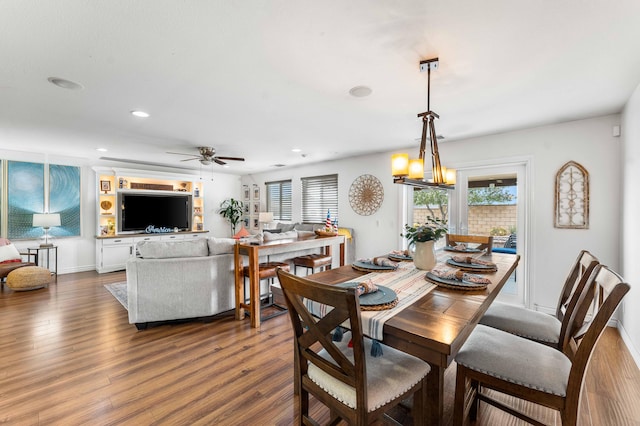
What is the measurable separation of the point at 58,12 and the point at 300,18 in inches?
53.7

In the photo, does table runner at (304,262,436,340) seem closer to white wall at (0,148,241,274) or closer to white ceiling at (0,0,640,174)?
white ceiling at (0,0,640,174)

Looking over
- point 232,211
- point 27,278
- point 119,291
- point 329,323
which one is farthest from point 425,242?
point 232,211

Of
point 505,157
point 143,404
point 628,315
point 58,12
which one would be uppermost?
point 58,12

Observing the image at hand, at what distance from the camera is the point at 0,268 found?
4.40 m

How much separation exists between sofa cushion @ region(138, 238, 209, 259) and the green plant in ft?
15.9

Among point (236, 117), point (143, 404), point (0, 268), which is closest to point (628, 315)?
point (143, 404)

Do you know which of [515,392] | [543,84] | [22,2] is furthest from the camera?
[543,84]

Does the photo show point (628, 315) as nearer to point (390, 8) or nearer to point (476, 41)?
point (476, 41)

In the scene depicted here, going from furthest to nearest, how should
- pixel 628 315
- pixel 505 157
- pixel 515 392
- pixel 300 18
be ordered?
pixel 505 157
pixel 628 315
pixel 300 18
pixel 515 392

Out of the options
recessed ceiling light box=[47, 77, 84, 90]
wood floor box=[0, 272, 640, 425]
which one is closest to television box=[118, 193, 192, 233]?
wood floor box=[0, 272, 640, 425]

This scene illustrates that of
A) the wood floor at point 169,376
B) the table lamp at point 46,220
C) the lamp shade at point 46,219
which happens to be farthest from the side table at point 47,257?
the wood floor at point 169,376

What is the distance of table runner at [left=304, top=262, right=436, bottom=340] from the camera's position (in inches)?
47.9

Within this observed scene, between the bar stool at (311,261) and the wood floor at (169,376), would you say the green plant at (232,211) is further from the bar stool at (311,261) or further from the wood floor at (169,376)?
the wood floor at (169,376)

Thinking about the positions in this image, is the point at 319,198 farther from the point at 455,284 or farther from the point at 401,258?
the point at 455,284
